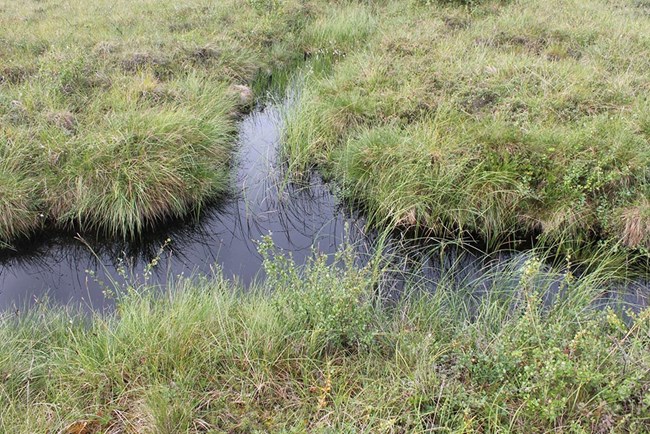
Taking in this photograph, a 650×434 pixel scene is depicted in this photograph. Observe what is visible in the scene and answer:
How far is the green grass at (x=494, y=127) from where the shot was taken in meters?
4.80

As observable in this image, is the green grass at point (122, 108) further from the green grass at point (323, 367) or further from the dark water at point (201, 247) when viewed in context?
the green grass at point (323, 367)

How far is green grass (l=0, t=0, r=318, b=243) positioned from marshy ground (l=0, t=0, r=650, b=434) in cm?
3

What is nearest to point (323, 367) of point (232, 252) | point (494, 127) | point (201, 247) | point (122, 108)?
point (232, 252)

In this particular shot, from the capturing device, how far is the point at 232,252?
487cm

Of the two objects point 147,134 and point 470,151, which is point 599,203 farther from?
point 147,134

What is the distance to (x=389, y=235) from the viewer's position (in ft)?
16.5

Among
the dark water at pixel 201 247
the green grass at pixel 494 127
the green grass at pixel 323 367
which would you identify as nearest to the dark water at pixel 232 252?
the dark water at pixel 201 247

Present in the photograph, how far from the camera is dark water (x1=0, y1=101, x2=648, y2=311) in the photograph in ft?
14.2

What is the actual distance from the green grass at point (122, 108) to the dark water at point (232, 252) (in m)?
0.25

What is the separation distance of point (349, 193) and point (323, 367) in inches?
104

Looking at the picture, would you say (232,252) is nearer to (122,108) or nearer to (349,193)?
(349,193)

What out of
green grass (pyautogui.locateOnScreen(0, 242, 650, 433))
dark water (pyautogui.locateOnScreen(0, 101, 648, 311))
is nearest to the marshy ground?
green grass (pyautogui.locateOnScreen(0, 242, 650, 433))

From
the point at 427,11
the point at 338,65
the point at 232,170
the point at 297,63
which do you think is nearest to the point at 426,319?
the point at 232,170

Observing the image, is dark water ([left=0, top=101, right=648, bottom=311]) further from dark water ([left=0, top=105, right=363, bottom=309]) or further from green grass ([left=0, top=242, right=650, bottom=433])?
green grass ([left=0, top=242, right=650, bottom=433])
